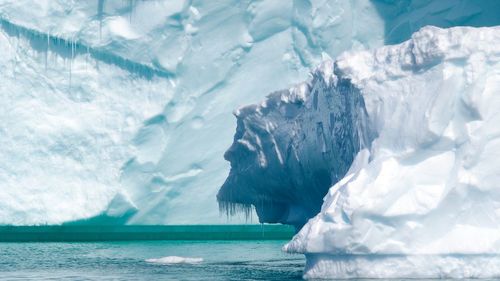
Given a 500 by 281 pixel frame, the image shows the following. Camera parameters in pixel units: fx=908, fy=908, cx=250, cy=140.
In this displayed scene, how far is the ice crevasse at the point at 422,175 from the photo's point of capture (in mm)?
12430

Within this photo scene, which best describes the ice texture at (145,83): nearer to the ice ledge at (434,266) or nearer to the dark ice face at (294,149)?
the dark ice face at (294,149)

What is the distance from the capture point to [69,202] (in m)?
25.2

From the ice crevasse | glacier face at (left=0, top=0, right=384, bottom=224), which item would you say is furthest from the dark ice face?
glacier face at (left=0, top=0, right=384, bottom=224)

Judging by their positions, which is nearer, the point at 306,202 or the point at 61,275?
the point at 61,275

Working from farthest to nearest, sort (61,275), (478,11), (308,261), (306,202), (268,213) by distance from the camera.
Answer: (478,11) → (268,213) → (306,202) → (61,275) → (308,261)

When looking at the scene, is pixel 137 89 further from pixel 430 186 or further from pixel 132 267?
pixel 430 186

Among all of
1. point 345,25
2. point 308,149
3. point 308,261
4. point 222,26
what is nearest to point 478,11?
point 345,25

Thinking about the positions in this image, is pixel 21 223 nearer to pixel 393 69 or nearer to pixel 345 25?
pixel 345 25

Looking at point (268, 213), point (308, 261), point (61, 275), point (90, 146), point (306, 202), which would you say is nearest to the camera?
point (308, 261)

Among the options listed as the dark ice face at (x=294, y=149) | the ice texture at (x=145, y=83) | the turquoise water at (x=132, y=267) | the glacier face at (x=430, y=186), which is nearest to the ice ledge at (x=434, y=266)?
the glacier face at (x=430, y=186)

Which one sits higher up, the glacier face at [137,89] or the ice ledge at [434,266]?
the glacier face at [137,89]

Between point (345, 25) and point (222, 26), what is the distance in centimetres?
352

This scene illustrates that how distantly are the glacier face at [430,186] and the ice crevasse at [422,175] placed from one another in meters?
0.01

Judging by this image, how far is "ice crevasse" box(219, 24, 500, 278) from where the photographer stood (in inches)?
489
